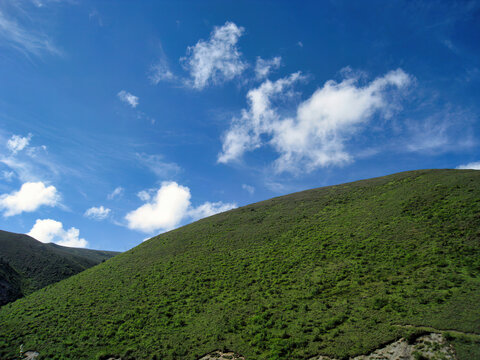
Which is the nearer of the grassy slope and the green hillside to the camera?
the grassy slope

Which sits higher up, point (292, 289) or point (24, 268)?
point (24, 268)

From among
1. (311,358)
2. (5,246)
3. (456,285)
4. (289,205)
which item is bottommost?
(311,358)

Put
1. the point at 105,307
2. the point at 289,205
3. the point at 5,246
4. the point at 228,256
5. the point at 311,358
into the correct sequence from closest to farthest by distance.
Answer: the point at 311,358, the point at 105,307, the point at 228,256, the point at 289,205, the point at 5,246

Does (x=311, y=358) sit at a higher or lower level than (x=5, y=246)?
lower

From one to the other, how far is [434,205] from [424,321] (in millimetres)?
24502

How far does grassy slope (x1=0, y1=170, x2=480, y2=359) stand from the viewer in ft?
65.9

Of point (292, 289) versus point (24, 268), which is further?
point (24, 268)

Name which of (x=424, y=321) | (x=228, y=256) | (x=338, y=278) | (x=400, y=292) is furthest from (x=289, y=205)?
(x=424, y=321)

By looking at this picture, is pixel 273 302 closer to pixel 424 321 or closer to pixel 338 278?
pixel 338 278

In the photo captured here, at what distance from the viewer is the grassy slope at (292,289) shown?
791 inches

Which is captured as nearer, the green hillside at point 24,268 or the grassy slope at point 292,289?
the grassy slope at point 292,289

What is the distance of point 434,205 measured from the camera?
36.8 meters

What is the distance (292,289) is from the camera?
2812 cm

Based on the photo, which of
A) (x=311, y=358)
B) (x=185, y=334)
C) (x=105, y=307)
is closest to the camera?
(x=311, y=358)
